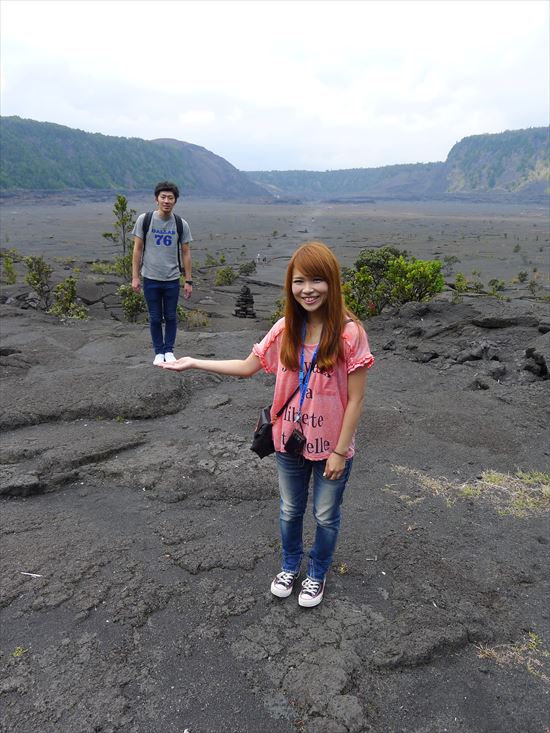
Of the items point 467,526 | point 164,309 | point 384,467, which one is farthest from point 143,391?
point 467,526

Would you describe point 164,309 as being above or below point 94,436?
above

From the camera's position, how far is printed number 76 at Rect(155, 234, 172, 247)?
17.3 ft

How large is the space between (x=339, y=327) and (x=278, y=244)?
5097 cm

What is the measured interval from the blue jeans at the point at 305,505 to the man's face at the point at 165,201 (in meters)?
3.36

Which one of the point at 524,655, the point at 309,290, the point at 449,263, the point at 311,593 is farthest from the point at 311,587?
the point at 449,263

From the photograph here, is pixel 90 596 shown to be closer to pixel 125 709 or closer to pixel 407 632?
pixel 125 709

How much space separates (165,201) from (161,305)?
1.21 m

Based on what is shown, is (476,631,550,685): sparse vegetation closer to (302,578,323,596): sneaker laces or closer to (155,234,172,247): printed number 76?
(302,578,323,596): sneaker laces

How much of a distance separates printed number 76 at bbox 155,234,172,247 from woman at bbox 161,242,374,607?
2.88 m

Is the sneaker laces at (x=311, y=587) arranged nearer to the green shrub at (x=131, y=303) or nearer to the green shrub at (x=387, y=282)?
the green shrub at (x=387, y=282)

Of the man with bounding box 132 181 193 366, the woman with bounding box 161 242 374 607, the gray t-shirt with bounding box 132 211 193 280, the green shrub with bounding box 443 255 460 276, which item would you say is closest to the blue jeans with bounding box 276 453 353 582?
the woman with bounding box 161 242 374 607

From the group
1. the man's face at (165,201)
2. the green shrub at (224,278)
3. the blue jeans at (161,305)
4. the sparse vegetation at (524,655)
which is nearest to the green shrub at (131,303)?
the blue jeans at (161,305)

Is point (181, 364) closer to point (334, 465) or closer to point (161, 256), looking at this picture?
point (334, 465)

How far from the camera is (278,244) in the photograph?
51781 millimetres
